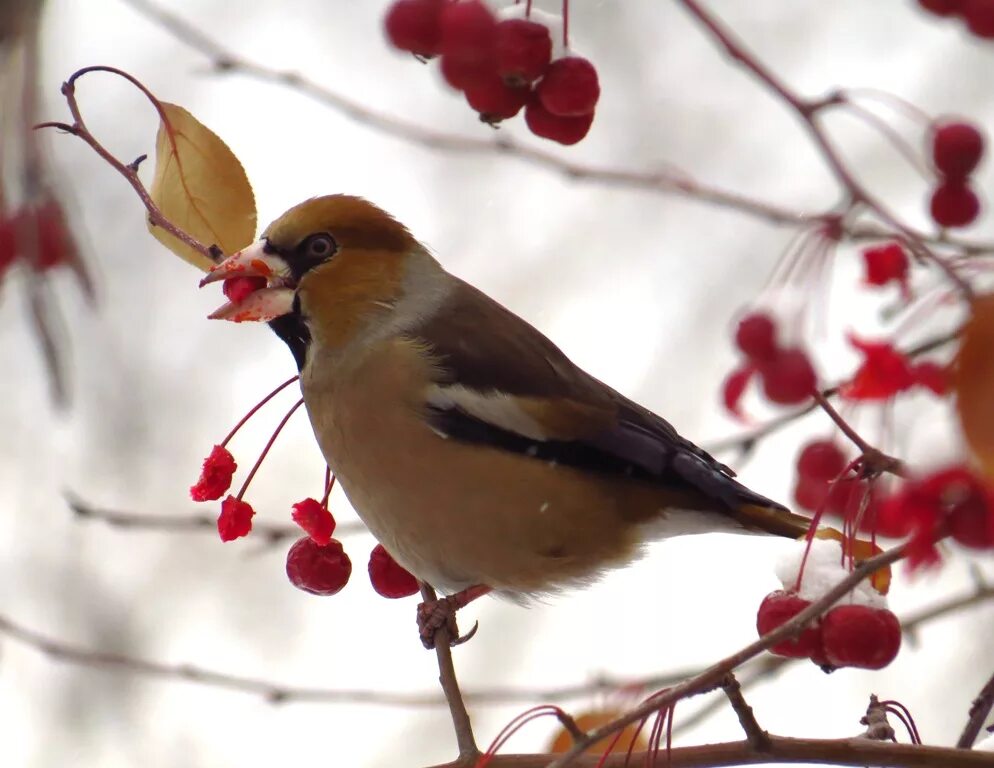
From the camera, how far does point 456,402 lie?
2895mm

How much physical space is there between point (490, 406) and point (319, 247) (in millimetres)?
529

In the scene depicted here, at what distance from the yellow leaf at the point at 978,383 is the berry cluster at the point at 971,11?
0.50m

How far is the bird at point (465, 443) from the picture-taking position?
2.79 metres

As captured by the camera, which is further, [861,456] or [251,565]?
[251,565]

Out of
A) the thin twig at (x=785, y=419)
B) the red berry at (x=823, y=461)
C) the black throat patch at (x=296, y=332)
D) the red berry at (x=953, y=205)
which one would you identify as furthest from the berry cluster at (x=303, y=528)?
the red berry at (x=953, y=205)

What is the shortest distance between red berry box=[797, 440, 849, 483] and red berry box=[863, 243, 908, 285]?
27 cm

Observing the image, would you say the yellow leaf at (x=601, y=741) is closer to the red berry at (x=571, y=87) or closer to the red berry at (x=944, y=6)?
the red berry at (x=571, y=87)

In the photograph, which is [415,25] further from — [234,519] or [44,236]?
[234,519]

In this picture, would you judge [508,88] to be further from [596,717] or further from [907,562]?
[596,717]

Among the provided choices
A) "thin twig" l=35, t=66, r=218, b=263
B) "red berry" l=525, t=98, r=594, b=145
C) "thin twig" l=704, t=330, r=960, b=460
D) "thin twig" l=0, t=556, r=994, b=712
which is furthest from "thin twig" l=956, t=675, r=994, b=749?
"thin twig" l=35, t=66, r=218, b=263

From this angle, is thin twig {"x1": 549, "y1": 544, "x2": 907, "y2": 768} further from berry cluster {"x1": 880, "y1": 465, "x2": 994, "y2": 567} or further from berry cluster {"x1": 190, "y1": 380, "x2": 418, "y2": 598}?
berry cluster {"x1": 190, "y1": 380, "x2": 418, "y2": 598}

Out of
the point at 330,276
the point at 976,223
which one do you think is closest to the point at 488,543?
the point at 330,276

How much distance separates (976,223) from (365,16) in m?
7.78

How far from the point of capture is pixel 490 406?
290 centimetres
